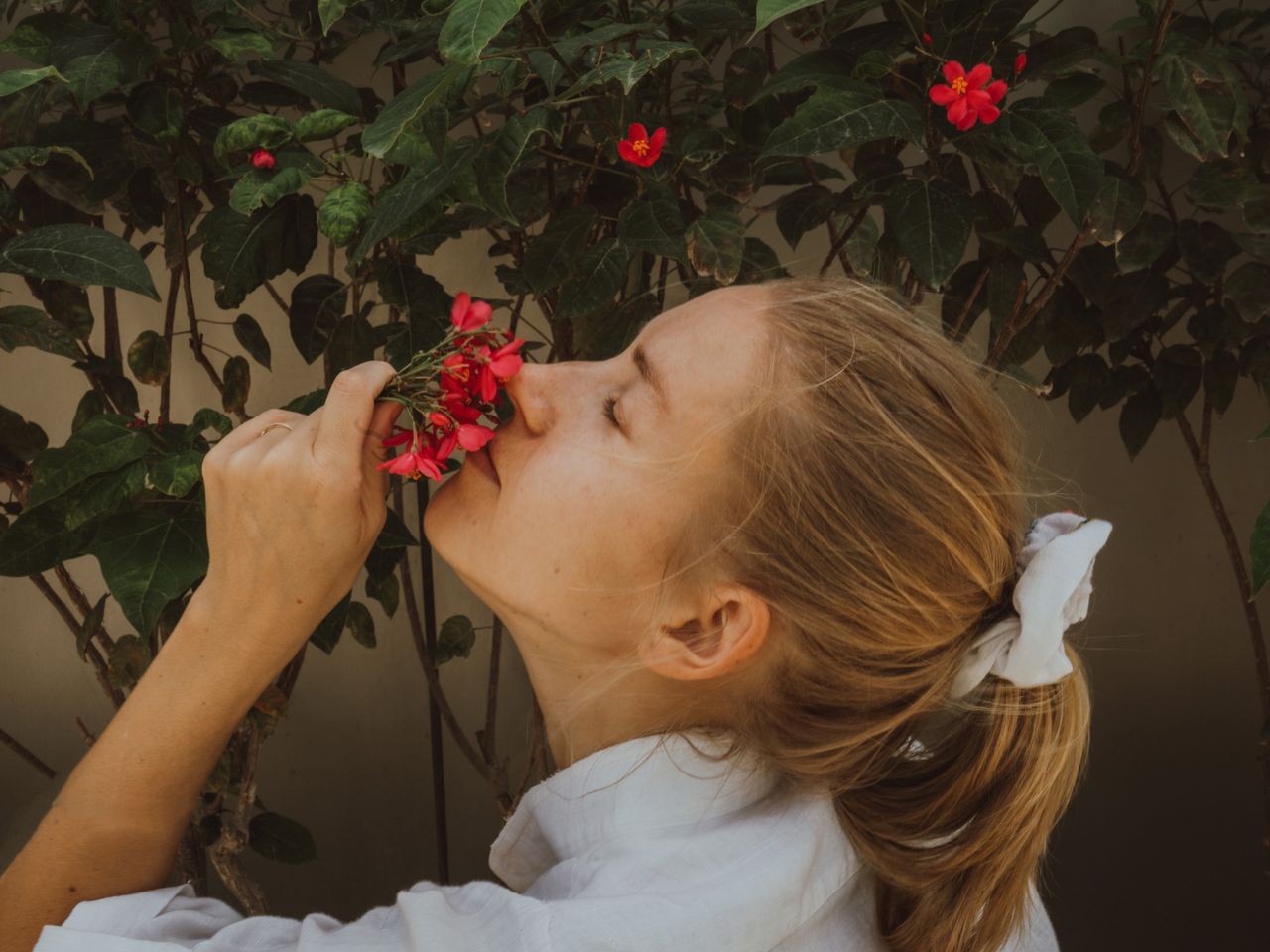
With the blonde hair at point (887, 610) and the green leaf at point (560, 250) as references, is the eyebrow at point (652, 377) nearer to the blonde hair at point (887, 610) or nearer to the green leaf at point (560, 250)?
the blonde hair at point (887, 610)

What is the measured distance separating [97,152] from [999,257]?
979 mm

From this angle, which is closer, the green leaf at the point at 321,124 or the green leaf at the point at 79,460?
the green leaf at the point at 79,460

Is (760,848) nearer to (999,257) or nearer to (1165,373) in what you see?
(999,257)

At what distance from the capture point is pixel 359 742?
195 cm

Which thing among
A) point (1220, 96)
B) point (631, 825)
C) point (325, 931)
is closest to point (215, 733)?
point (325, 931)

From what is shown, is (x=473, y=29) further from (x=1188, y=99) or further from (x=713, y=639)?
(x=1188, y=99)

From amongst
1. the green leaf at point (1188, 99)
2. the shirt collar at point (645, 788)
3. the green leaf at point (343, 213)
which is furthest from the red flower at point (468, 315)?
the green leaf at point (1188, 99)

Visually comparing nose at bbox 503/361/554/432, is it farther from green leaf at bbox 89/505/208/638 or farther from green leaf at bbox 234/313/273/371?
green leaf at bbox 234/313/273/371

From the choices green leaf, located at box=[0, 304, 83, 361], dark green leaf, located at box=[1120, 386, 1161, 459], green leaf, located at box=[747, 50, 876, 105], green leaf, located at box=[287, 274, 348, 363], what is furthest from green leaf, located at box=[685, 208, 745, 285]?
dark green leaf, located at box=[1120, 386, 1161, 459]

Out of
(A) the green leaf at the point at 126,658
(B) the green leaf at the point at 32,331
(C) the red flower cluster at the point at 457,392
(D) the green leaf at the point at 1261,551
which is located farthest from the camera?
(A) the green leaf at the point at 126,658

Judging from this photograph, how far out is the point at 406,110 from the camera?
931 mm

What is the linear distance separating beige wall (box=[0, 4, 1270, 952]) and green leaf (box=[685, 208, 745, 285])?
0.71 m

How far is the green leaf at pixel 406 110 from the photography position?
904 millimetres

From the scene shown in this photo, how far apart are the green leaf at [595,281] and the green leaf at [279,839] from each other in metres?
0.78
